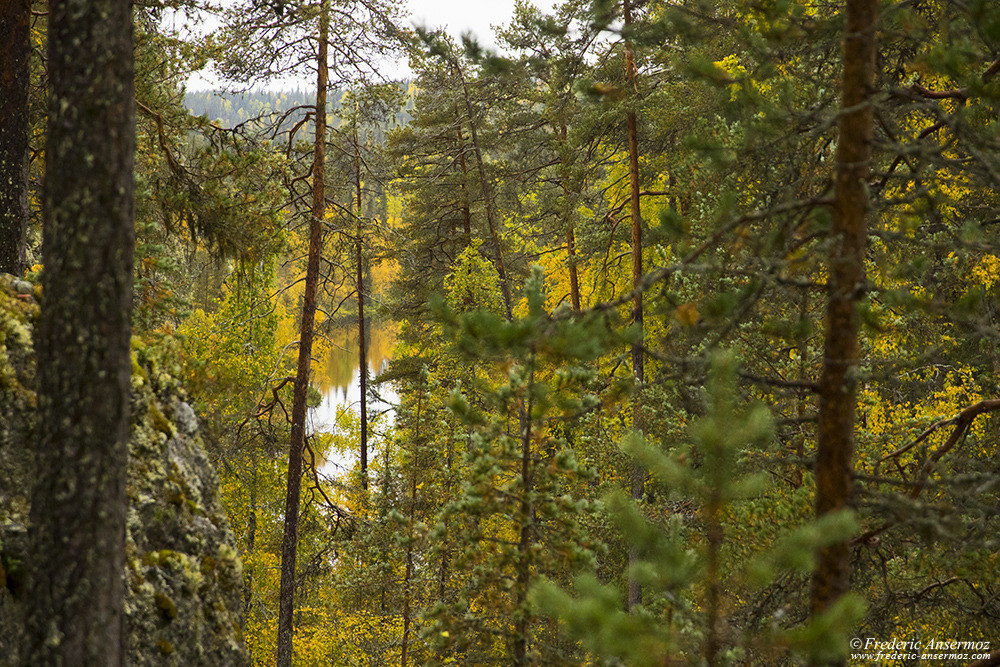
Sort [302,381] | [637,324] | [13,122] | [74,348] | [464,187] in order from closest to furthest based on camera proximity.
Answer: [74,348]
[637,324]
[13,122]
[302,381]
[464,187]

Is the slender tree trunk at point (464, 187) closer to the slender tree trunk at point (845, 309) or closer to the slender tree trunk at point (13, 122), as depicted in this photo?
the slender tree trunk at point (13, 122)

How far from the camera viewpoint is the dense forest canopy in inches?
148

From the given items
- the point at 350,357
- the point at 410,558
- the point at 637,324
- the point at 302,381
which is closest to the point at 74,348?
the point at 637,324

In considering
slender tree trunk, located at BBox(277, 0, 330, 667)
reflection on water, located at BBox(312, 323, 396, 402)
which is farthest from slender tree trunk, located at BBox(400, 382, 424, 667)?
reflection on water, located at BBox(312, 323, 396, 402)

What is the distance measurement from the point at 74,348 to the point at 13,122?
4488 millimetres

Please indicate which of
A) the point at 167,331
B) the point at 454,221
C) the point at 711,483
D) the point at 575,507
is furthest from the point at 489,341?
the point at 454,221

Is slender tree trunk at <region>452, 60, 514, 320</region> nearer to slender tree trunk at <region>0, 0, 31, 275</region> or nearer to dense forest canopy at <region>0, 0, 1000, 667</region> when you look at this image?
dense forest canopy at <region>0, 0, 1000, 667</region>

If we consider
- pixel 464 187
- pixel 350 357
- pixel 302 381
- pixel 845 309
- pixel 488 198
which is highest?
pixel 350 357

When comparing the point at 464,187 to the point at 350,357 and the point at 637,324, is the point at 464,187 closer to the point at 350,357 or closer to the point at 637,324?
the point at 637,324

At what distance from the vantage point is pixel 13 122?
22.5 ft

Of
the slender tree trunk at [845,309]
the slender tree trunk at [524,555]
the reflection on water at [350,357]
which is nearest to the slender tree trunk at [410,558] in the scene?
the slender tree trunk at [524,555]

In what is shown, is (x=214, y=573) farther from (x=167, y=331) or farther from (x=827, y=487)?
(x=827, y=487)

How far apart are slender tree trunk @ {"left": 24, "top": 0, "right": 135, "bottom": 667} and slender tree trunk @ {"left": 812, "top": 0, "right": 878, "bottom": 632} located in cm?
402

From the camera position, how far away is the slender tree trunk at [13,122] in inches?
266
